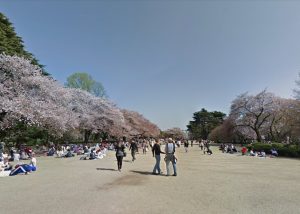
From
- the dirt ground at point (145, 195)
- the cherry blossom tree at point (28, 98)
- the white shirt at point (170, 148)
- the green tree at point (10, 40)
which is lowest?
the dirt ground at point (145, 195)

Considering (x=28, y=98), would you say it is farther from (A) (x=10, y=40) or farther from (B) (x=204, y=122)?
(B) (x=204, y=122)

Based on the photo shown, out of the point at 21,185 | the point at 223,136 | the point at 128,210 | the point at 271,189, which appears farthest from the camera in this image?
the point at 223,136

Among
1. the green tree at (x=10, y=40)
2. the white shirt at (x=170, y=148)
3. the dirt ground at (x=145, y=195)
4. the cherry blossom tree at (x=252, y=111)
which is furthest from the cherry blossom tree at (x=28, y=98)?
the cherry blossom tree at (x=252, y=111)

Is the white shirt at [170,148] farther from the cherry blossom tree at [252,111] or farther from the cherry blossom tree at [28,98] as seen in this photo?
the cherry blossom tree at [252,111]

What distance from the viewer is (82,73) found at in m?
50.7

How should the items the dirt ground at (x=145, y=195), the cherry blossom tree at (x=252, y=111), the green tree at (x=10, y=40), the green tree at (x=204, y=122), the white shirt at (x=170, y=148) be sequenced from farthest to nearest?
the green tree at (x=204, y=122), the cherry blossom tree at (x=252, y=111), the green tree at (x=10, y=40), the white shirt at (x=170, y=148), the dirt ground at (x=145, y=195)

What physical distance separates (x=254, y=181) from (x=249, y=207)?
4.26 m

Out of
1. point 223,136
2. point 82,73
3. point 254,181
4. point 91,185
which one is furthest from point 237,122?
point 91,185

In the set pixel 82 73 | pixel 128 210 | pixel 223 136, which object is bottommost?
pixel 128 210

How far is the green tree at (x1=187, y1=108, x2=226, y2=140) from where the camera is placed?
3702 inches

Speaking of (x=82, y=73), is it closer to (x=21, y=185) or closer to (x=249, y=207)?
(x=21, y=185)

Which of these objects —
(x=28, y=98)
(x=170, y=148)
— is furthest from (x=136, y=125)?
(x=170, y=148)

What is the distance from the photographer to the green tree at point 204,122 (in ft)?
309

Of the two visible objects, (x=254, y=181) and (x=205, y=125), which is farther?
(x=205, y=125)
